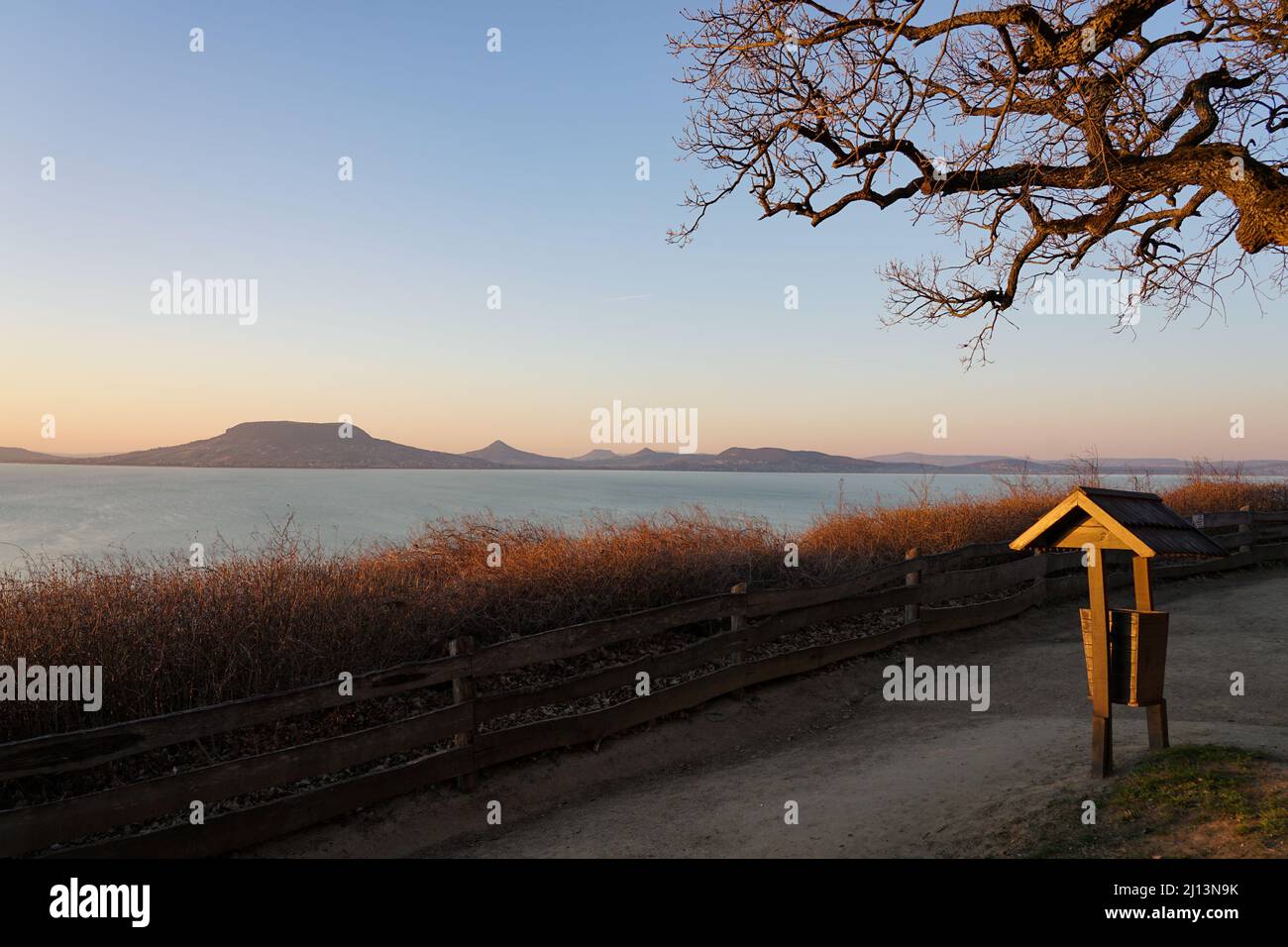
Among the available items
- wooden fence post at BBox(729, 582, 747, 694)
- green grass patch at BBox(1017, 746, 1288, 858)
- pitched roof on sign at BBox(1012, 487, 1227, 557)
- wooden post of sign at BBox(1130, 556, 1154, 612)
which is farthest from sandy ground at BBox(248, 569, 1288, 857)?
pitched roof on sign at BBox(1012, 487, 1227, 557)

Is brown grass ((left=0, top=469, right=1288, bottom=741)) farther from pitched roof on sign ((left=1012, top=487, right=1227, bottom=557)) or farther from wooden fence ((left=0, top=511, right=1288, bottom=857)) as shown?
pitched roof on sign ((left=1012, top=487, right=1227, bottom=557))

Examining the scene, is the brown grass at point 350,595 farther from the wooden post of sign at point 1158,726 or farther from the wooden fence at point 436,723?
the wooden post of sign at point 1158,726

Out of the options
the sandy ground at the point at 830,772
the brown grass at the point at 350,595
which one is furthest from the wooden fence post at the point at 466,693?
the brown grass at the point at 350,595

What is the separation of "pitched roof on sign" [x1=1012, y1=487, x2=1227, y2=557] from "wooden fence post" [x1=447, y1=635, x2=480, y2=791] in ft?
15.9

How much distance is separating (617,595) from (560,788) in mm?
4114

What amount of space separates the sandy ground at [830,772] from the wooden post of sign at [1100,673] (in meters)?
0.22

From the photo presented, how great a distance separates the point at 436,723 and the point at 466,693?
0.38 m

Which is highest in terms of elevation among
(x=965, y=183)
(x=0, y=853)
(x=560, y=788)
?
(x=965, y=183)

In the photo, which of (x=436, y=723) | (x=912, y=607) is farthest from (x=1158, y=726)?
(x=436, y=723)

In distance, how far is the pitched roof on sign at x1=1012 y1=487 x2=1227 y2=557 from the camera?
597 centimetres

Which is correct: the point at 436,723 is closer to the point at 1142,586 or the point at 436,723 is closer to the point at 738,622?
the point at 738,622

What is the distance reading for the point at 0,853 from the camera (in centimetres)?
507

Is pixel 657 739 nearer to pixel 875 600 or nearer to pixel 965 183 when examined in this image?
pixel 875 600
